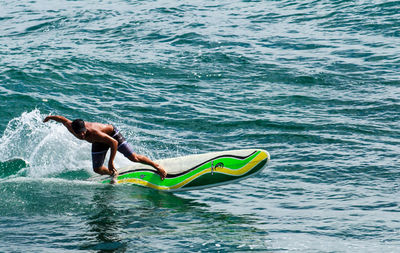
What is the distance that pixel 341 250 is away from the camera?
32.1 ft

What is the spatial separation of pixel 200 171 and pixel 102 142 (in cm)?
229

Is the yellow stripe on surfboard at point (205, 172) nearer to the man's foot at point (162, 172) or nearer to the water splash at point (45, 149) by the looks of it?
the man's foot at point (162, 172)

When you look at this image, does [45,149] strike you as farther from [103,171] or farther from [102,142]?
[102,142]

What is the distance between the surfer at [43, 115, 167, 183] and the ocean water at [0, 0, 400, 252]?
58 cm

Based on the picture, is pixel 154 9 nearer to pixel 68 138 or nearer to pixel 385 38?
pixel 385 38

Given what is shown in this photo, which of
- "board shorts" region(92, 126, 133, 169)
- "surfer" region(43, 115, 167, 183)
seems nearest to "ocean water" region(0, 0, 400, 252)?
"surfer" region(43, 115, 167, 183)

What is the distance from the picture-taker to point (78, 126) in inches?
470

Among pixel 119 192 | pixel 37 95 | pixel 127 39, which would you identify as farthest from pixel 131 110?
pixel 127 39

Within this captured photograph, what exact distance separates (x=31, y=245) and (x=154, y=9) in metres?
24.5

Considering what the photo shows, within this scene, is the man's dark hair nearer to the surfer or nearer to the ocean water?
the surfer

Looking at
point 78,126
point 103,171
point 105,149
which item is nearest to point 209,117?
point 103,171

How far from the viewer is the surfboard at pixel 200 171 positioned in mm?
12852

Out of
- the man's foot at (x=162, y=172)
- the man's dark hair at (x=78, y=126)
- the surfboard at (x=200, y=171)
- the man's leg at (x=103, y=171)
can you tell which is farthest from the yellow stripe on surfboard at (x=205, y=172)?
the man's dark hair at (x=78, y=126)

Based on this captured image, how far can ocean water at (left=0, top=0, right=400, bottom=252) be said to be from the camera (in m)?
10.9
